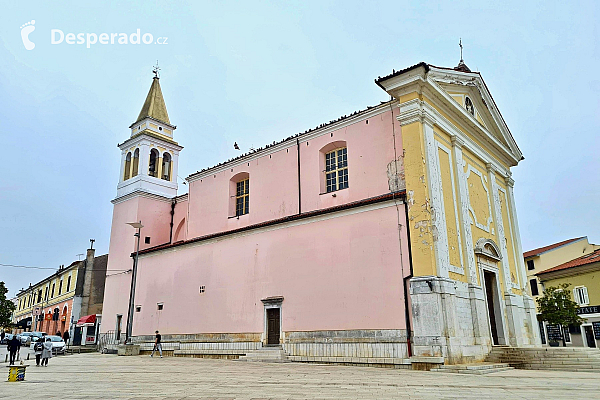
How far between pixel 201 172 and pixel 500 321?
1590 cm

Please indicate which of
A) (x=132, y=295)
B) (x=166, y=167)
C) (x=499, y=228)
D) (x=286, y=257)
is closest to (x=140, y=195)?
(x=166, y=167)

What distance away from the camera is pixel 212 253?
68.5 ft

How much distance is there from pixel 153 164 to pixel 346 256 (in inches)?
671

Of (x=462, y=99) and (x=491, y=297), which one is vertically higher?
(x=462, y=99)

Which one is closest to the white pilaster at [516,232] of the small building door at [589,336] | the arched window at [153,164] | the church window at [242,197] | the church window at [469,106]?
the church window at [469,106]

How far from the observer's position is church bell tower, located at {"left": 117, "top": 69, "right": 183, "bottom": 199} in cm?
2752

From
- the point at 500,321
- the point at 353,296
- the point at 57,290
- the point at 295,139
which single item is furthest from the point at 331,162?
the point at 57,290

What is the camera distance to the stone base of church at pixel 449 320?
1334cm

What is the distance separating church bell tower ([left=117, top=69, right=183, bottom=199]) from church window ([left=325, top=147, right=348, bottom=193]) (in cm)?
1257

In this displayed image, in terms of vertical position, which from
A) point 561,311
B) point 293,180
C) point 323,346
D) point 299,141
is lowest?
point 323,346

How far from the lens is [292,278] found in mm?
17375

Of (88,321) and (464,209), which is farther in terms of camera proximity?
(88,321)

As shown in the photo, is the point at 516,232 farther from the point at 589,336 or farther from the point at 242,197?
the point at 242,197

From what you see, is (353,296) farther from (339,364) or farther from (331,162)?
(331,162)
